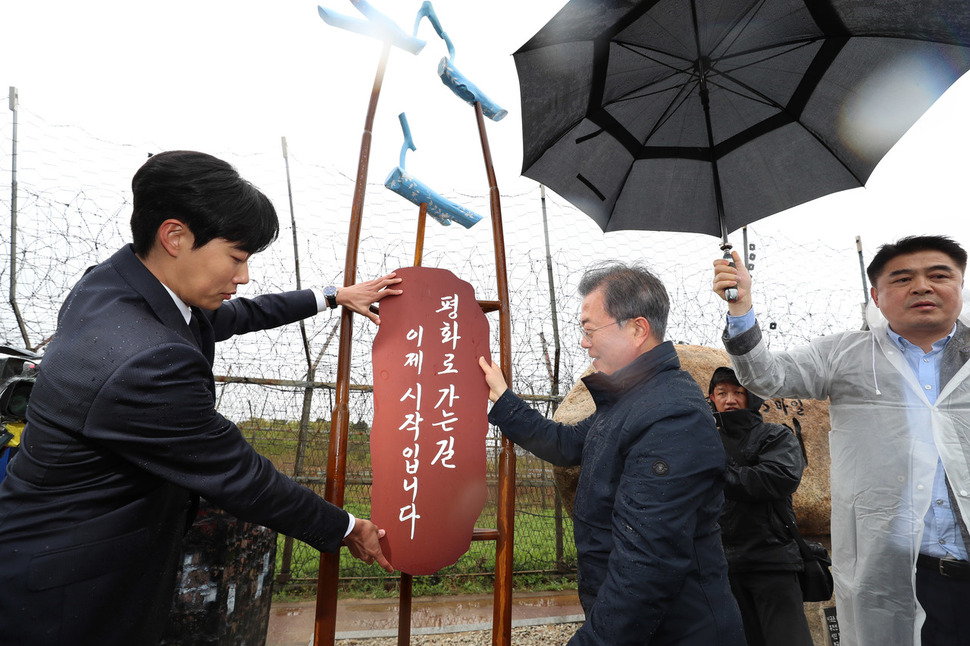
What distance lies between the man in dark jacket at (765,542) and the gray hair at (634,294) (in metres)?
1.31

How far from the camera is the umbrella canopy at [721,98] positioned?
82.4 inches

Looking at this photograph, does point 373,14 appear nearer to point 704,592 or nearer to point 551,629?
point 704,592

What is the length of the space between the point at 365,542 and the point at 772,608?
2.14 metres

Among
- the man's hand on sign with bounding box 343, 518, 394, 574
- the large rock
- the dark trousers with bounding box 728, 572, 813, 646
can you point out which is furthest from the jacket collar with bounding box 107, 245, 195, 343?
the dark trousers with bounding box 728, 572, 813, 646

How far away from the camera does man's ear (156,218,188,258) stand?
149 centimetres

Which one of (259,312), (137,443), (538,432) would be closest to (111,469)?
(137,443)

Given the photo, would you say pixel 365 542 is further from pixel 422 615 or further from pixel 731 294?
pixel 422 615

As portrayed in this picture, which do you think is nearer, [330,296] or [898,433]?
[898,433]

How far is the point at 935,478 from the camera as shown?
2000mm

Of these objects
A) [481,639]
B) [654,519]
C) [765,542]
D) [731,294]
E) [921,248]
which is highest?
[921,248]

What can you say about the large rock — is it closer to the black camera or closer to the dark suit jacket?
the dark suit jacket

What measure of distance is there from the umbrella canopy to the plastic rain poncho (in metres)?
0.73

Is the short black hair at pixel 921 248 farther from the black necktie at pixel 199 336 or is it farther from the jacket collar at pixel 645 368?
the black necktie at pixel 199 336

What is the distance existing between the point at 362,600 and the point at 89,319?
3939 millimetres
